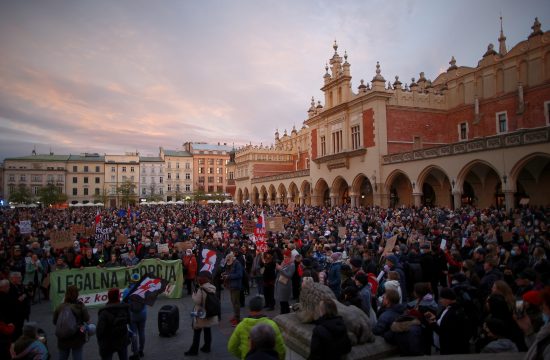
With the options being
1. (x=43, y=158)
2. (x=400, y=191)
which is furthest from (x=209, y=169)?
(x=400, y=191)

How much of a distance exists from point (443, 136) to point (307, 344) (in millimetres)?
34418

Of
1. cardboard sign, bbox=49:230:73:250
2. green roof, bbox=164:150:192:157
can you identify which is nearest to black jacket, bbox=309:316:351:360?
cardboard sign, bbox=49:230:73:250

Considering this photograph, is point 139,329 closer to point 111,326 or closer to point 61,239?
point 111,326

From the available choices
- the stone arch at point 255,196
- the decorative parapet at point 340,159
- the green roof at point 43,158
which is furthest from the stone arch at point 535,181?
the green roof at point 43,158

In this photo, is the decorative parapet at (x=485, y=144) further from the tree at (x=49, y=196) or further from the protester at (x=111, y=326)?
the tree at (x=49, y=196)

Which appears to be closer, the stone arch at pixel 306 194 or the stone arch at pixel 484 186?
the stone arch at pixel 484 186

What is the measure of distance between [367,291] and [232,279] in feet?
11.8

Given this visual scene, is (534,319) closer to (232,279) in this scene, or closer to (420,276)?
(420,276)

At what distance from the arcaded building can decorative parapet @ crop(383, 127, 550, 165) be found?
0.06m

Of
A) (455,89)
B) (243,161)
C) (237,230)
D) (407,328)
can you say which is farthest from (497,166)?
(243,161)

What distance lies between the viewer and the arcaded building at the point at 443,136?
23.0 meters

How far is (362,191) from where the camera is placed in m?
35.5

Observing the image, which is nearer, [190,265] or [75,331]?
[75,331]

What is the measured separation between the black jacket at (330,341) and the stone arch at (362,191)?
29807 mm
